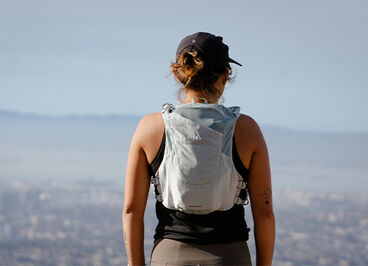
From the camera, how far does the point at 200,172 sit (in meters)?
3.43

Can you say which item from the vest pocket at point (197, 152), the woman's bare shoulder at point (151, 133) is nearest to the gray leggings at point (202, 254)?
the vest pocket at point (197, 152)

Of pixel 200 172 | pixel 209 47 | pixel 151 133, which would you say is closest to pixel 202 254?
pixel 200 172

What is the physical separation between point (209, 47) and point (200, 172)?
749 mm

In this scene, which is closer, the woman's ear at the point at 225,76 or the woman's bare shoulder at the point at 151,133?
the woman's bare shoulder at the point at 151,133

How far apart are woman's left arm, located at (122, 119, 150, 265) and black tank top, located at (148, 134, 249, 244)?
11 cm

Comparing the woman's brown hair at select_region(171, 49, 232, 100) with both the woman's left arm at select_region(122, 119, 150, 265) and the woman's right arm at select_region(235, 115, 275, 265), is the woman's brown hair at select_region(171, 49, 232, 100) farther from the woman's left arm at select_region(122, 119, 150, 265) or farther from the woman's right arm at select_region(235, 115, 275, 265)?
the woman's left arm at select_region(122, 119, 150, 265)

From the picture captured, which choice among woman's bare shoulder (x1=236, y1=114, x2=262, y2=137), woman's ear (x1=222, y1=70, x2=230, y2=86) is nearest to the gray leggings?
woman's bare shoulder (x1=236, y1=114, x2=262, y2=137)

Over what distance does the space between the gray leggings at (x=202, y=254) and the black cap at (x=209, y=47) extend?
3.45 ft

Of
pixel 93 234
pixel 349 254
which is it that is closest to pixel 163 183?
pixel 349 254

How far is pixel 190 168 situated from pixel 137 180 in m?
0.39

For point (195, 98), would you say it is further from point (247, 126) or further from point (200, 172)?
point (200, 172)

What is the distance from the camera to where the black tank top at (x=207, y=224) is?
11.4 feet

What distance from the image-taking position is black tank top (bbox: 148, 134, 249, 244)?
11.4ft

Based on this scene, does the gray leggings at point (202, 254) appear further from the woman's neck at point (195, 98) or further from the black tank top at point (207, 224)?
the woman's neck at point (195, 98)
